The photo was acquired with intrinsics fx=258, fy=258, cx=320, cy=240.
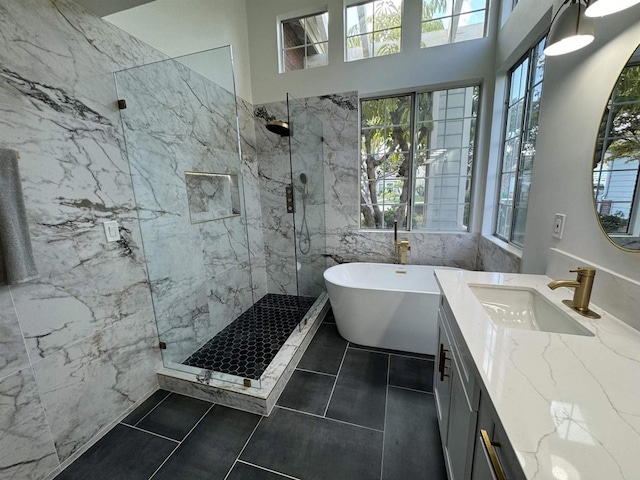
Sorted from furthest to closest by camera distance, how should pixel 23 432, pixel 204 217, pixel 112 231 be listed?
pixel 204 217
pixel 112 231
pixel 23 432

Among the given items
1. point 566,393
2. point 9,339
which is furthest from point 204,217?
point 566,393

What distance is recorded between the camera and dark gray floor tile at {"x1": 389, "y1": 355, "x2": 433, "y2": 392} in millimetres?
1932

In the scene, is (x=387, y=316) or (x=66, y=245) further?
(x=387, y=316)

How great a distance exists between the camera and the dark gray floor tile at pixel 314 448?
1361 mm

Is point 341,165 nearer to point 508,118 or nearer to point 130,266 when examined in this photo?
point 508,118

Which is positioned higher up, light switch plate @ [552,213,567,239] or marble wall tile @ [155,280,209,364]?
light switch plate @ [552,213,567,239]

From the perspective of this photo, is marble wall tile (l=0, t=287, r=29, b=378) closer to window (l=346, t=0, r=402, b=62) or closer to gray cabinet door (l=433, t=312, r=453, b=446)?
gray cabinet door (l=433, t=312, r=453, b=446)

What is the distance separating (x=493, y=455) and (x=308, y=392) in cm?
144

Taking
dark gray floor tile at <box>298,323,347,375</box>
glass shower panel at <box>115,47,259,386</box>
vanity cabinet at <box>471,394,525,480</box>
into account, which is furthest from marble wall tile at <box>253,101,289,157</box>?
vanity cabinet at <box>471,394,525,480</box>

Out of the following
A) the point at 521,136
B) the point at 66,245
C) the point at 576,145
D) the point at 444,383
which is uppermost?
the point at 521,136

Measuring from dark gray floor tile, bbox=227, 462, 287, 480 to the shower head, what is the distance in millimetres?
2737

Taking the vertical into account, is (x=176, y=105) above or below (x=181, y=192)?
above

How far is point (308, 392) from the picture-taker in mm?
1885

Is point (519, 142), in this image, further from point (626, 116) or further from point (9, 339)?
point (9, 339)
